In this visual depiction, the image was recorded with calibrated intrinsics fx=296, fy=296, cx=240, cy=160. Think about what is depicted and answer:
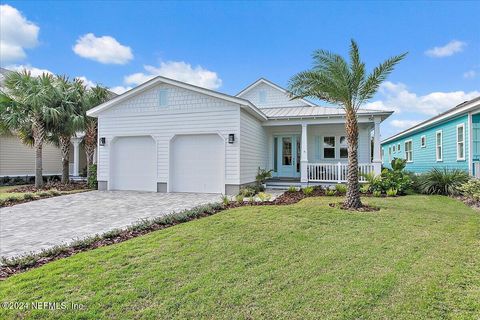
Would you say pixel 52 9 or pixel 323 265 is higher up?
pixel 52 9

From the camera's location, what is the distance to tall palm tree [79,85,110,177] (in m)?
15.1

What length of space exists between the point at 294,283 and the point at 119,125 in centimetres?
1224

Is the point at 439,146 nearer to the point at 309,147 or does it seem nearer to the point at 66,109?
the point at 309,147

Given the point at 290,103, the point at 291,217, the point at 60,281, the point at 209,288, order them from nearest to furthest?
1. the point at 209,288
2. the point at 60,281
3. the point at 291,217
4. the point at 290,103

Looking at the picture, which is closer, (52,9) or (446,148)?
(52,9)

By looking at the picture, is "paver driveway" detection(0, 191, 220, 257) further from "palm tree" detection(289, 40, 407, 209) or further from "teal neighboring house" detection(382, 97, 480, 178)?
"teal neighboring house" detection(382, 97, 480, 178)

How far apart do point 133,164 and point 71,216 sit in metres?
5.76

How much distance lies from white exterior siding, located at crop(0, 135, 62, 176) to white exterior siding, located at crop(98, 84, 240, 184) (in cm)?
835

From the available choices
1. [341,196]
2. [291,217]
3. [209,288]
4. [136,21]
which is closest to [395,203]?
[341,196]

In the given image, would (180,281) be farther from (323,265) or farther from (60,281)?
(323,265)

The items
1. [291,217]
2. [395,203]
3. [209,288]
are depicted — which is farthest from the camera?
[395,203]

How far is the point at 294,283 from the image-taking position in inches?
139

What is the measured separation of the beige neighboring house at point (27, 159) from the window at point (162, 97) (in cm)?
966

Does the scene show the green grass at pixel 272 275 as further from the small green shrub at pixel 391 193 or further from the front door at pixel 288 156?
the front door at pixel 288 156
